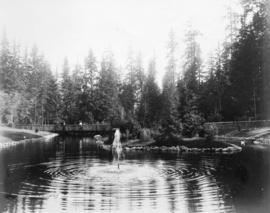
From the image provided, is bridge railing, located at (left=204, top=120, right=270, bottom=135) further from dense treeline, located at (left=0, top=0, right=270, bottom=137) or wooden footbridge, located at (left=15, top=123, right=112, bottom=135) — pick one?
wooden footbridge, located at (left=15, top=123, right=112, bottom=135)

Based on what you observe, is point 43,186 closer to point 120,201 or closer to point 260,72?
point 120,201

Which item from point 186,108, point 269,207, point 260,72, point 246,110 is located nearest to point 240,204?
point 269,207

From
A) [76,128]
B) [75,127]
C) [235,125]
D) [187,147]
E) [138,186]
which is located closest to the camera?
[138,186]

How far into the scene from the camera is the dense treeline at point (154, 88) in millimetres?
43906

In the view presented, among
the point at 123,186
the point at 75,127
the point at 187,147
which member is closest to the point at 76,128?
the point at 75,127

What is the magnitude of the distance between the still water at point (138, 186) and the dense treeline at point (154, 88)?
1597 cm

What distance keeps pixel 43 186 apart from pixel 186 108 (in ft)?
79.4

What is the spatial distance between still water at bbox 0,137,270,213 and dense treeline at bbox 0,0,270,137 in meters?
16.0

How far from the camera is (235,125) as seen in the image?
47500 millimetres

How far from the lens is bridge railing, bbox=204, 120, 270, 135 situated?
43656 mm

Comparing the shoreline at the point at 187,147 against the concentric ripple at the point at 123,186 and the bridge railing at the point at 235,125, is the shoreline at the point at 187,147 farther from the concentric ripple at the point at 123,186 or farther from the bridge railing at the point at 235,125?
the concentric ripple at the point at 123,186

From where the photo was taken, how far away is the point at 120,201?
41.7ft

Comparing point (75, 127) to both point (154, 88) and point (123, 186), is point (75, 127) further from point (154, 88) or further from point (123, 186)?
point (123, 186)

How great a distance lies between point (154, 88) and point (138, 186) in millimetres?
48676
